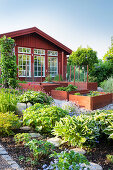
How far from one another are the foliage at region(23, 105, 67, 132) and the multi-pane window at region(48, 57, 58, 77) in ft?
35.2

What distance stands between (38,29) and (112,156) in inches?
474

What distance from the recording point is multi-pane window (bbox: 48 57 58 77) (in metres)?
14.6

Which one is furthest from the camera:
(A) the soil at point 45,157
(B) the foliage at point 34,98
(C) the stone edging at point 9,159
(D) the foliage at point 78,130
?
(B) the foliage at point 34,98

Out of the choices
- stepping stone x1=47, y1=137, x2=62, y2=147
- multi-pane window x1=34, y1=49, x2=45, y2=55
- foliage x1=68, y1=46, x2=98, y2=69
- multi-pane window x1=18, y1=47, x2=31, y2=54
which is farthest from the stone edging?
multi-pane window x1=34, y1=49, x2=45, y2=55

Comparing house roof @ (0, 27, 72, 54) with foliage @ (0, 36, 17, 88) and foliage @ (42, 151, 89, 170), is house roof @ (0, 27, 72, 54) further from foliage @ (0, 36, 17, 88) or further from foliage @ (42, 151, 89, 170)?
foliage @ (42, 151, 89, 170)

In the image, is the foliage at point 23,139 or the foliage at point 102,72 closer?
the foliage at point 23,139

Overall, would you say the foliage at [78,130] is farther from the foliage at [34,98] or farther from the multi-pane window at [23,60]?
the multi-pane window at [23,60]

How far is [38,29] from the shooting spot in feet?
44.0

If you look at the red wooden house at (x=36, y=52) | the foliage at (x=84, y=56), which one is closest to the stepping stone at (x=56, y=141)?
the red wooden house at (x=36, y=52)

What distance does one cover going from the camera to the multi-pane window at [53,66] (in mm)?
14586

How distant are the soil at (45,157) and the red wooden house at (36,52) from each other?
9066 millimetres

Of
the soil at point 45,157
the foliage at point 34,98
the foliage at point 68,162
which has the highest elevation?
the foliage at point 34,98

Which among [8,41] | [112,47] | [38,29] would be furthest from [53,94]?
[112,47]

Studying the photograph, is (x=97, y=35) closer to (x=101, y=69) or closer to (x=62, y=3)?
(x=101, y=69)
